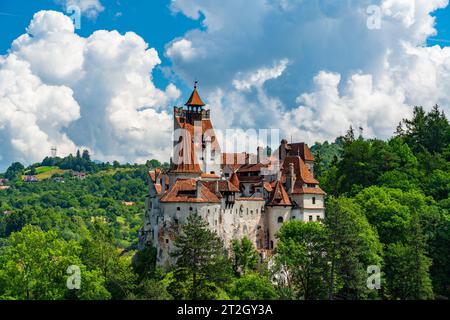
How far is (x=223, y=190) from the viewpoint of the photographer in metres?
75.2

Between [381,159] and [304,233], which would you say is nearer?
[304,233]

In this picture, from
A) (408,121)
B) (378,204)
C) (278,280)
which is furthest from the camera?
(408,121)

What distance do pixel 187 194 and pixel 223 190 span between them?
15.5ft

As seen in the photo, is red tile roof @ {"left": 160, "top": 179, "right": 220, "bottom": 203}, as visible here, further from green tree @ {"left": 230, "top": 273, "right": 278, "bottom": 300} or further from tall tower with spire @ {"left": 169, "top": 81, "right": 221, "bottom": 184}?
green tree @ {"left": 230, "top": 273, "right": 278, "bottom": 300}

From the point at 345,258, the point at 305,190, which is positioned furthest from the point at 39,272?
the point at 305,190

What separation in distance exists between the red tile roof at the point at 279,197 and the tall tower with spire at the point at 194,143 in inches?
315

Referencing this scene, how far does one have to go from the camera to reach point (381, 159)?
96750mm

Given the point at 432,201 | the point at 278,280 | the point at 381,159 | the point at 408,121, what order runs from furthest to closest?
the point at 408,121, the point at 381,159, the point at 432,201, the point at 278,280

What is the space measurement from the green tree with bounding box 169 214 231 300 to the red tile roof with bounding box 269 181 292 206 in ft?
44.5

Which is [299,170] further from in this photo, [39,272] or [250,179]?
[39,272]
